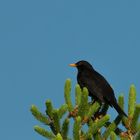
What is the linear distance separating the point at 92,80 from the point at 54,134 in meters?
3.10

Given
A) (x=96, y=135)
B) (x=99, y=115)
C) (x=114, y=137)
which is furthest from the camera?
(x=99, y=115)

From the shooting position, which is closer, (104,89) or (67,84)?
(67,84)

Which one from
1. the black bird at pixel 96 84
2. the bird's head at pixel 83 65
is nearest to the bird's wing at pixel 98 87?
the black bird at pixel 96 84

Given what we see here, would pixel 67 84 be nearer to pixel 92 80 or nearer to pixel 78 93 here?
pixel 78 93

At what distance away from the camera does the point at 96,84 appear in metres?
7.93

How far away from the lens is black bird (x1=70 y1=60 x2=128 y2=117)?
745 centimetres

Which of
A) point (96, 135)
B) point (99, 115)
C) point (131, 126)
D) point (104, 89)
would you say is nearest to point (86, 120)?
point (96, 135)

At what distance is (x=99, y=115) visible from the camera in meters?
6.53

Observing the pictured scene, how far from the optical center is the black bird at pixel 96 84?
7.45 metres

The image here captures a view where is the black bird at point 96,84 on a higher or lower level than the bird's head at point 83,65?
lower

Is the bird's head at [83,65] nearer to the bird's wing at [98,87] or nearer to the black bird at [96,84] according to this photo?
the black bird at [96,84]

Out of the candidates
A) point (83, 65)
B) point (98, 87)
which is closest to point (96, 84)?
point (98, 87)

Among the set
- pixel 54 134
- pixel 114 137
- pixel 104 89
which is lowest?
pixel 114 137

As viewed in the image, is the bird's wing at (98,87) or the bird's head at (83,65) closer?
the bird's wing at (98,87)
